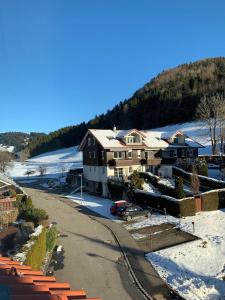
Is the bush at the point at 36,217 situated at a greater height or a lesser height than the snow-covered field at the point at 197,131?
lesser

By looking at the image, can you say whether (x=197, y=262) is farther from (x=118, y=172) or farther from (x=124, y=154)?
(x=124, y=154)

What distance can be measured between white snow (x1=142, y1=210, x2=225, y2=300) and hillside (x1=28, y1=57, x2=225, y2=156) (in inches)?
3071

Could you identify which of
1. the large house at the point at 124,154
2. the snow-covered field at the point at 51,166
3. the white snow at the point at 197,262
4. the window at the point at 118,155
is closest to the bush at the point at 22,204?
the white snow at the point at 197,262

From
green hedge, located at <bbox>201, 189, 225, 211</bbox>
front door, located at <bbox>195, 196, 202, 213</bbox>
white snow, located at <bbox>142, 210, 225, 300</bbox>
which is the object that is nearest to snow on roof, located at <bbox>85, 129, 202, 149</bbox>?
front door, located at <bbox>195, 196, 202, 213</bbox>

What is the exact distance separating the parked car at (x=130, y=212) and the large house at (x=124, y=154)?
1185cm

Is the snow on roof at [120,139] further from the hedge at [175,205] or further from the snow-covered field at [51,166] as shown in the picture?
the snow-covered field at [51,166]

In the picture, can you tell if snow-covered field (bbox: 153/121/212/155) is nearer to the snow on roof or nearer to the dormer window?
the snow on roof

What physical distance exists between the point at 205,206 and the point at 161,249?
39.4 ft

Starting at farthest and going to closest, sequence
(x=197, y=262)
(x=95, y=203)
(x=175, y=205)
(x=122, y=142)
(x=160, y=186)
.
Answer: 1. (x=122, y=142)
2. (x=95, y=203)
3. (x=160, y=186)
4. (x=175, y=205)
5. (x=197, y=262)

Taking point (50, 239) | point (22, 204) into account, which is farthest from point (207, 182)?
point (50, 239)

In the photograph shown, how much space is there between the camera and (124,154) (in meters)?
51.4

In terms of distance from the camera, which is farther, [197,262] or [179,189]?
[179,189]

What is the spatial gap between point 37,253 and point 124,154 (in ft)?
99.6

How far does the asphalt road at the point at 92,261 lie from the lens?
2078 cm
